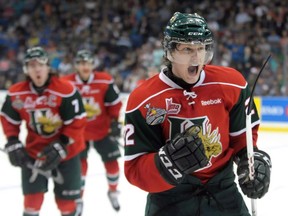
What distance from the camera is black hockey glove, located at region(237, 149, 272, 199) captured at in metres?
1.91

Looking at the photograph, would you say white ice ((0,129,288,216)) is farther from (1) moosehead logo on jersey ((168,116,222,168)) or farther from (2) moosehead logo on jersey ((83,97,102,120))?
(1) moosehead logo on jersey ((168,116,222,168))

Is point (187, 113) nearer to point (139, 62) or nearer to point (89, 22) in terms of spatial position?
point (139, 62)

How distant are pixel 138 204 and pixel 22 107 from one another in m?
1.61

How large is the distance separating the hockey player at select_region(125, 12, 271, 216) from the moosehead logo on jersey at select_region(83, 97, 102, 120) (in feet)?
8.50

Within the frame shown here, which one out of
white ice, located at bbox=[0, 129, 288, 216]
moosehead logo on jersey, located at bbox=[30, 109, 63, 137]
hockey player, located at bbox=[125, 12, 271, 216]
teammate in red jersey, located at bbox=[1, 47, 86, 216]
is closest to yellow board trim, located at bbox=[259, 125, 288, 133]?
white ice, located at bbox=[0, 129, 288, 216]

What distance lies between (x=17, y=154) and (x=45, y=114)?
0.27 meters

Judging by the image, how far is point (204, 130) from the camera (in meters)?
1.94

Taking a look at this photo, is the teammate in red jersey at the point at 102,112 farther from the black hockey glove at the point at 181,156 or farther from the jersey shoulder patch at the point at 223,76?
the black hockey glove at the point at 181,156

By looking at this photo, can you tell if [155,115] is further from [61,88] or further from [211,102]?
[61,88]

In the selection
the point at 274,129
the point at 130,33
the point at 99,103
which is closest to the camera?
the point at 99,103

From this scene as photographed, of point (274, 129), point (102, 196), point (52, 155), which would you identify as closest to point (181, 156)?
point (52, 155)

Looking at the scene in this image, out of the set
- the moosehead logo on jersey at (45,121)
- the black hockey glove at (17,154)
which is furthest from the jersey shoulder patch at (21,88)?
the black hockey glove at (17,154)

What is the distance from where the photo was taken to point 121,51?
34.9 feet

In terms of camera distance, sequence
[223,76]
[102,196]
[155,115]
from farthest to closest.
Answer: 1. [102,196]
2. [223,76]
3. [155,115]
